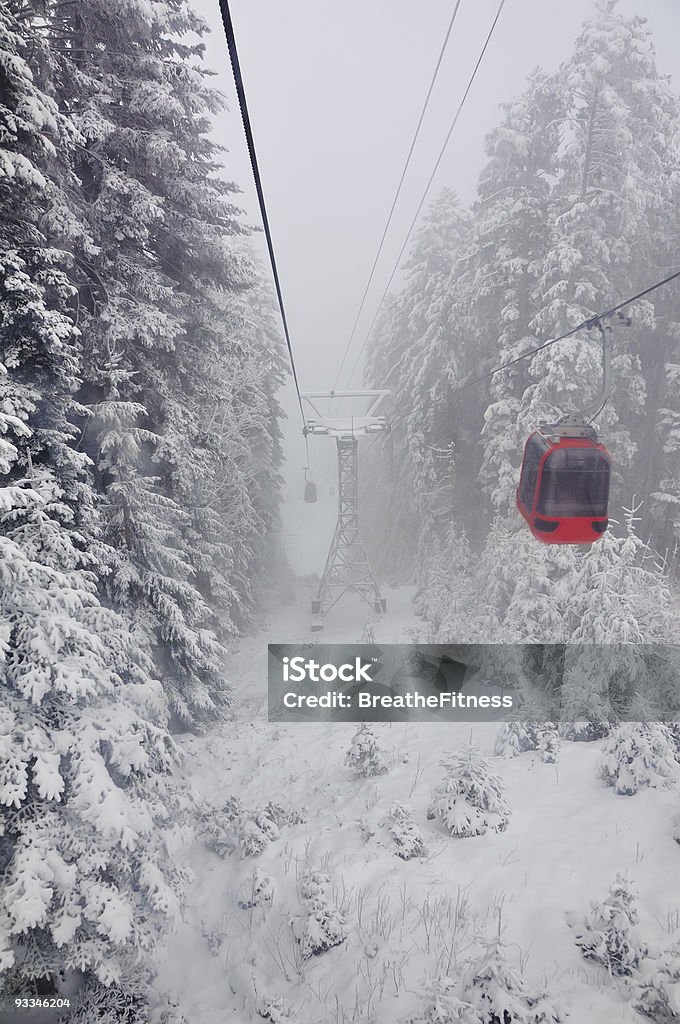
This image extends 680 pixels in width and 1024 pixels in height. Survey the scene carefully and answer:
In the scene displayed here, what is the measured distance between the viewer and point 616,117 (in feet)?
45.8

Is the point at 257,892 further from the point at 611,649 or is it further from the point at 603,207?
the point at 603,207

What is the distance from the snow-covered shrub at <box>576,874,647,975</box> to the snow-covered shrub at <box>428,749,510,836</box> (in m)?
1.87

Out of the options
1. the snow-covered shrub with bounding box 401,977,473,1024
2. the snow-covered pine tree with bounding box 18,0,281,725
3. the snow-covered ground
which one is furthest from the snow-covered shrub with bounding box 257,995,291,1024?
the snow-covered pine tree with bounding box 18,0,281,725

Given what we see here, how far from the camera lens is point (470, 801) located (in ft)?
25.1

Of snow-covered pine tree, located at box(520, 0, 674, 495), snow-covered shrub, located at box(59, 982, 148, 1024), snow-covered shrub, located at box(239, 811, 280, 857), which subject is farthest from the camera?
snow-covered pine tree, located at box(520, 0, 674, 495)

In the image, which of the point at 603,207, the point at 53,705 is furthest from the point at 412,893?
the point at 603,207

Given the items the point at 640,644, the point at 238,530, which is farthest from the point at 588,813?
the point at 238,530

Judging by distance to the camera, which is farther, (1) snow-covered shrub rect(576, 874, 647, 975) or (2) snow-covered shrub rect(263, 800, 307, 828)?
(2) snow-covered shrub rect(263, 800, 307, 828)

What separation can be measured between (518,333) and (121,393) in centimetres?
1234

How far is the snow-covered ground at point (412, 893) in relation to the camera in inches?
210

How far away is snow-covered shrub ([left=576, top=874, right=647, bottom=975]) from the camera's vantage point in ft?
16.4

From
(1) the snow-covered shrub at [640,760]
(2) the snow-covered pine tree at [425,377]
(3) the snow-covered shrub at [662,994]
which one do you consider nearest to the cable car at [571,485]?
(1) the snow-covered shrub at [640,760]

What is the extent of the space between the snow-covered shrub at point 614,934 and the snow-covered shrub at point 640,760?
7.64ft

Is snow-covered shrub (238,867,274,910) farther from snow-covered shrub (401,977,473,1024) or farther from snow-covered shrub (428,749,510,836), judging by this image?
snow-covered shrub (428,749,510,836)
